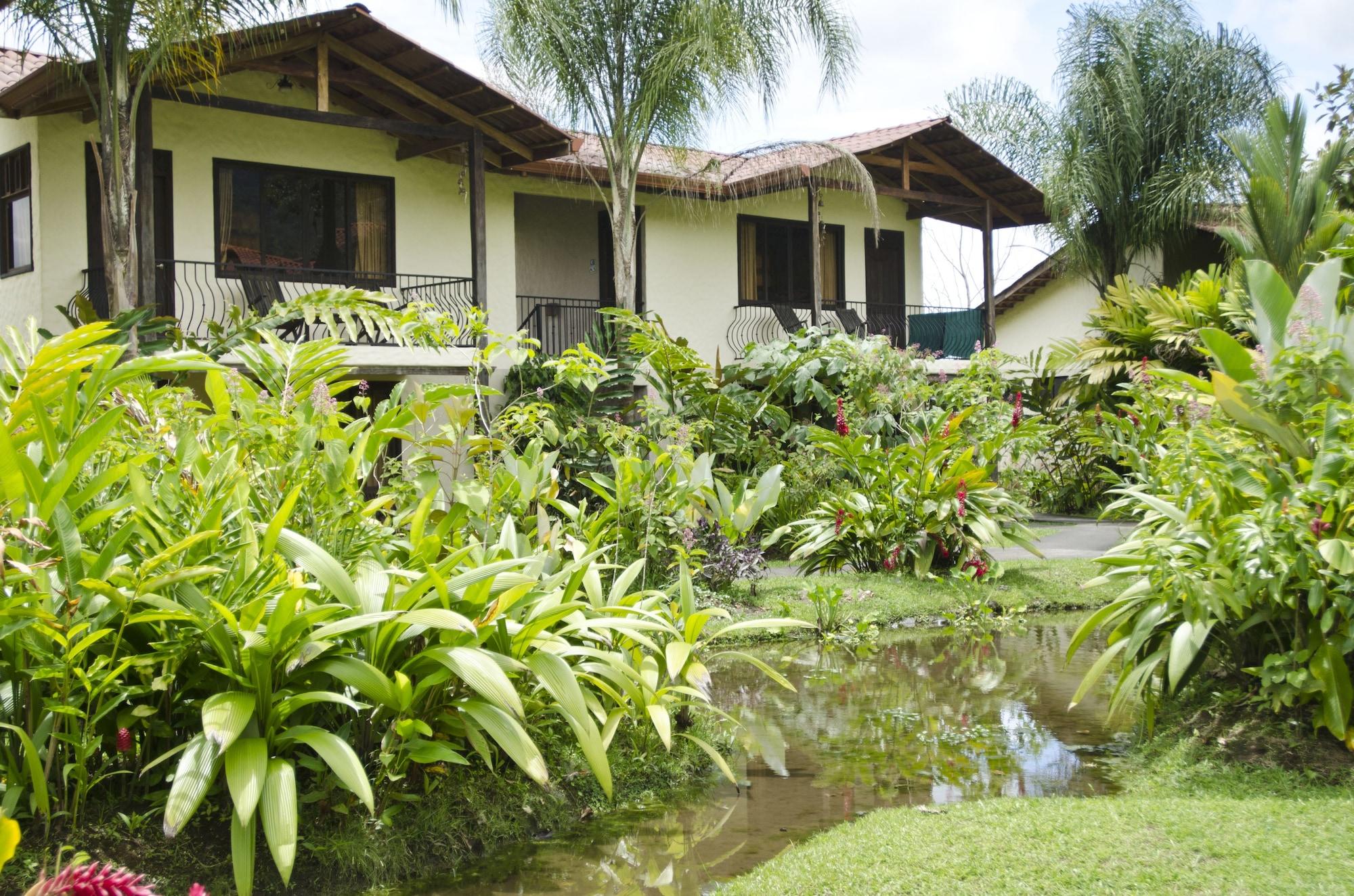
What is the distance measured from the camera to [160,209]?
44.8ft

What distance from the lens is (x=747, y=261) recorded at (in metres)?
20.1

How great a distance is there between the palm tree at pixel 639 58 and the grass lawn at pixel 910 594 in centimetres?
677

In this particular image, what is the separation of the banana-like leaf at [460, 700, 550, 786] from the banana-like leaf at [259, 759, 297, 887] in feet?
2.10

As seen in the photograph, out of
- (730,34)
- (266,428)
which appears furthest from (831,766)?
(730,34)

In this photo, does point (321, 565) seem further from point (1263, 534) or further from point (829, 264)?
point (829, 264)

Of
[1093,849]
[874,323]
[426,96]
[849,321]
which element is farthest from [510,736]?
[874,323]

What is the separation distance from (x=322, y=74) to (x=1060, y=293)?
17.5 meters

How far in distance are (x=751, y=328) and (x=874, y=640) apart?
40.0ft

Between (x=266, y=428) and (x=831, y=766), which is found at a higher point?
(x=266, y=428)

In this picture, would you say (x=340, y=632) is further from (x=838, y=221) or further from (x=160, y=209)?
(x=838, y=221)

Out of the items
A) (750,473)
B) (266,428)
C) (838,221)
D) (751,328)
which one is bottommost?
(750,473)

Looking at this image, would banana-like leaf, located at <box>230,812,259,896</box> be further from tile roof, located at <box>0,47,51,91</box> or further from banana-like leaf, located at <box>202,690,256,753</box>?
tile roof, located at <box>0,47,51,91</box>

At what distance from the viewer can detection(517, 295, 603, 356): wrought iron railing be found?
17.1 meters

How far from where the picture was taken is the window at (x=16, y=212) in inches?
517
